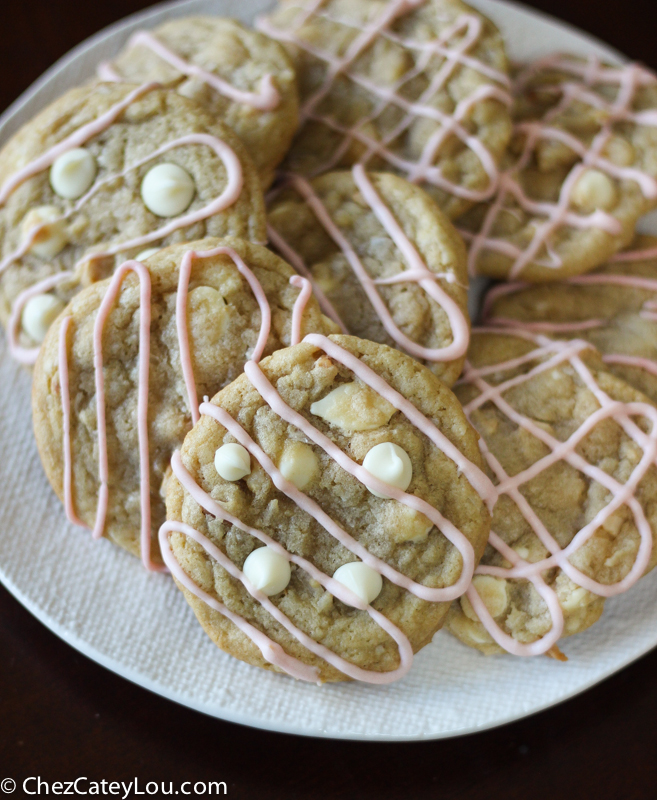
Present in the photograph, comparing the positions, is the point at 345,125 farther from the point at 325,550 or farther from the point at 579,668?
the point at 579,668

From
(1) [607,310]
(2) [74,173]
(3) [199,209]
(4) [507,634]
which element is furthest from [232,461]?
(1) [607,310]

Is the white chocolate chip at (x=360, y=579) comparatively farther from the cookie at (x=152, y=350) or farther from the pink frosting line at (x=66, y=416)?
the pink frosting line at (x=66, y=416)

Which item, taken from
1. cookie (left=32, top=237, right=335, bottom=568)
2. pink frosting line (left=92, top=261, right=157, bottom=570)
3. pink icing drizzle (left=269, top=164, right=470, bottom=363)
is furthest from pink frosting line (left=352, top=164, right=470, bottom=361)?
pink frosting line (left=92, top=261, right=157, bottom=570)

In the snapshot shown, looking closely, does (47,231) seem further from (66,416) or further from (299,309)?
(299,309)

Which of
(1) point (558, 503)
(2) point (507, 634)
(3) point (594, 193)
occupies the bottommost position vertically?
(2) point (507, 634)

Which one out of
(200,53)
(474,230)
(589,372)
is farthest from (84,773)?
(200,53)

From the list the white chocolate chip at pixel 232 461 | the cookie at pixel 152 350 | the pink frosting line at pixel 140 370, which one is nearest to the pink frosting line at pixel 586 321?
the cookie at pixel 152 350
